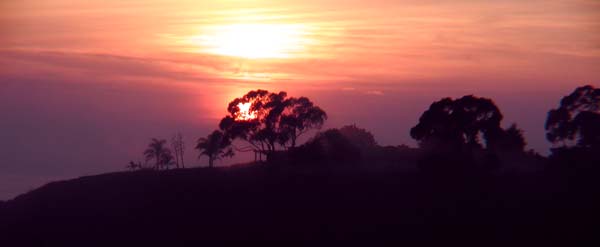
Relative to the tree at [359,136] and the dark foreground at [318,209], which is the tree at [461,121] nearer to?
the dark foreground at [318,209]

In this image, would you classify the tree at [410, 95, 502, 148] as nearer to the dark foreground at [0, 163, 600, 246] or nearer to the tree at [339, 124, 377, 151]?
the dark foreground at [0, 163, 600, 246]

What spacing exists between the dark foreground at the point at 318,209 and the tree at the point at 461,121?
594 cm

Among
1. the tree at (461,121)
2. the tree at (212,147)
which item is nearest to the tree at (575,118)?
the tree at (461,121)

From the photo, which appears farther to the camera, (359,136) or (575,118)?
(359,136)

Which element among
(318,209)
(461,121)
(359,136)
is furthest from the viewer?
(359,136)

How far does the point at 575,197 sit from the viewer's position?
68000 mm

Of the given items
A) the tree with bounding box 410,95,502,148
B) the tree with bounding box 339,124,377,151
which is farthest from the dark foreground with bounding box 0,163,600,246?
the tree with bounding box 339,124,377,151

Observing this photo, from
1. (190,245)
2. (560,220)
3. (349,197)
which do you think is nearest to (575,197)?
(560,220)

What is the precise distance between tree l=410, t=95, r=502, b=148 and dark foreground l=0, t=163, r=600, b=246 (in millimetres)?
5944

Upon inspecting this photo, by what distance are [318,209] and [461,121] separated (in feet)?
57.0

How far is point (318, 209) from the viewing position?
75.7 m

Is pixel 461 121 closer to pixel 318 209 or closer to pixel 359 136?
pixel 318 209

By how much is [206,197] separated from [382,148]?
29728mm

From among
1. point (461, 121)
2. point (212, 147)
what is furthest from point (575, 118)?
point (212, 147)
